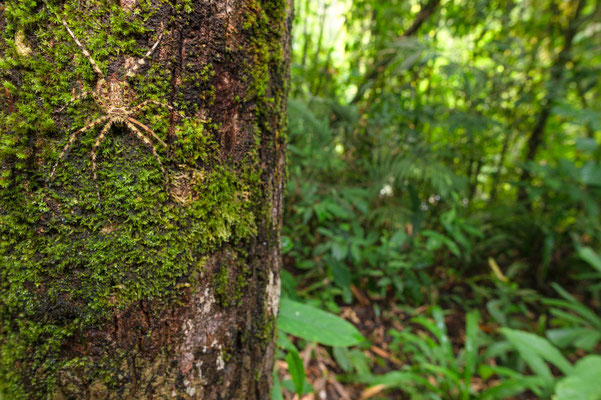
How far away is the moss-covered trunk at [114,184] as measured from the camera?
1.88 feet

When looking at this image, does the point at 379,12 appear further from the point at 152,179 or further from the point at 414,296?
the point at 152,179

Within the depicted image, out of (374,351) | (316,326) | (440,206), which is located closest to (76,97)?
(316,326)

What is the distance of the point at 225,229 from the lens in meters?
0.71

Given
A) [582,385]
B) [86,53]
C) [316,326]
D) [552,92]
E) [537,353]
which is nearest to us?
[86,53]

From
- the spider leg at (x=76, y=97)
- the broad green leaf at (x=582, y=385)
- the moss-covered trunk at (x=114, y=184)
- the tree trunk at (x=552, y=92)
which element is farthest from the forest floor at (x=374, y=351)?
the tree trunk at (x=552, y=92)

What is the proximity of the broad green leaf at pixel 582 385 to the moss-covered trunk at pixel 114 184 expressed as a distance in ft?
6.75

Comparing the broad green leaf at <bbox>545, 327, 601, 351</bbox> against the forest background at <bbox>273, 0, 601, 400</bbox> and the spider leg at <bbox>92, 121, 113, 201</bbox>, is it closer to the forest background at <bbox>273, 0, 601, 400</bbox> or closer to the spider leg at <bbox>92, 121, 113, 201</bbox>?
the forest background at <bbox>273, 0, 601, 400</bbox>

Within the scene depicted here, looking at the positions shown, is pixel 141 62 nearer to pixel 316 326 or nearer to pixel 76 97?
pixel 76 97

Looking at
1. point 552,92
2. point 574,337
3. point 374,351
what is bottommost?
point 374,351

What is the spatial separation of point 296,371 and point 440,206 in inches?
86.2

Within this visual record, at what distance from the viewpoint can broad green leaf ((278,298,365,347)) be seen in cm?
95

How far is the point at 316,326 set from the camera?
3.26 ft

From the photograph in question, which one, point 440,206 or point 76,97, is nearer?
point 76,97

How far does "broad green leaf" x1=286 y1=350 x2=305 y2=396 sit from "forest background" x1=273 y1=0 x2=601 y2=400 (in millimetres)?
417
